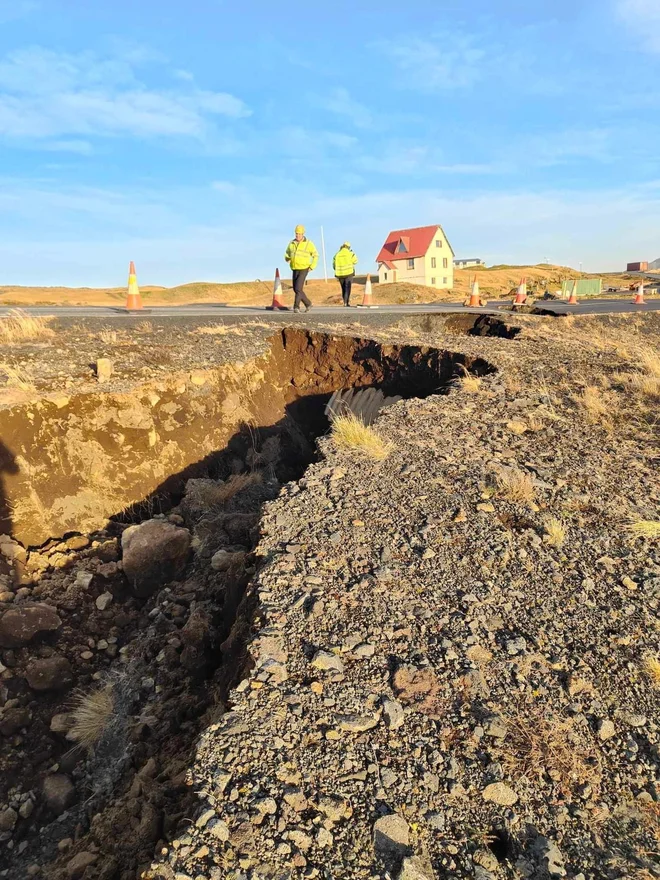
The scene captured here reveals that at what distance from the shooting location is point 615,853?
1.53 meters

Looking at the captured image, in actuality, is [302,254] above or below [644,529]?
above

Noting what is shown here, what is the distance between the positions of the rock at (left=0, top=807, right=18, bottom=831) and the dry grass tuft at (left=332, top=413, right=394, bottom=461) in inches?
116

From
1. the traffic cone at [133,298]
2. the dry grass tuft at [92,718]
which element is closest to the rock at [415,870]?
the dry grass tuft at [92,718]

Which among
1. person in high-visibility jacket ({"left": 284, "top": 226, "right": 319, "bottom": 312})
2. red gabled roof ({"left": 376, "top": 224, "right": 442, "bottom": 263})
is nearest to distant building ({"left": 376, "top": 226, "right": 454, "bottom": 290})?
red gabled roof ({"left": 376, "top": 224, "right": 442, "bottom": 263})

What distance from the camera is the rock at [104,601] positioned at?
3932 mm

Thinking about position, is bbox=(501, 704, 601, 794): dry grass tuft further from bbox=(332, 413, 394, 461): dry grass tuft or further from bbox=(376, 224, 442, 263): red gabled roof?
bbox=(376, 224, 442, 263): red gabled roof

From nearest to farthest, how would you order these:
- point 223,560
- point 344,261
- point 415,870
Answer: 1. point 415,870
2. point 223,560
3. point 344,261

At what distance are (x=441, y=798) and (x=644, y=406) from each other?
172 inches

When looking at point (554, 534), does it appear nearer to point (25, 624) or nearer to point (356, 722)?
point (356, 722)

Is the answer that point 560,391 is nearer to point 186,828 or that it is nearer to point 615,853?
point 615,853

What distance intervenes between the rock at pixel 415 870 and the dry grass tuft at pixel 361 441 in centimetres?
256

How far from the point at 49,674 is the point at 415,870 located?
112 inches

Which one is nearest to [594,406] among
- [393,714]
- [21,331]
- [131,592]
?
[393,714]

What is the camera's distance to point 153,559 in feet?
13.5
